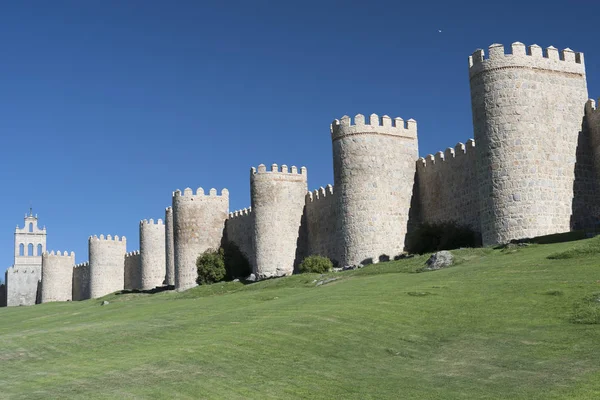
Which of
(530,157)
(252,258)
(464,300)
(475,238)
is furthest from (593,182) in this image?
(252,258)

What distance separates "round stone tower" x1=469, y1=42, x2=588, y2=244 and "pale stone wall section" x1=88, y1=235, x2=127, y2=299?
40.6m

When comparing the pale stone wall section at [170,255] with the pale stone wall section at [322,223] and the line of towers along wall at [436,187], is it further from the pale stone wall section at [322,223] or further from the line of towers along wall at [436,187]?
the pale stone wall section at [322,223]

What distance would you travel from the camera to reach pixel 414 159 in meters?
37.5

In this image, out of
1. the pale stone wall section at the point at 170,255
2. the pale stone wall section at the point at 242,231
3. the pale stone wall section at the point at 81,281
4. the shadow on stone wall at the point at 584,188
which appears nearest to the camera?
the shadow on stone wall at the point at 584,188


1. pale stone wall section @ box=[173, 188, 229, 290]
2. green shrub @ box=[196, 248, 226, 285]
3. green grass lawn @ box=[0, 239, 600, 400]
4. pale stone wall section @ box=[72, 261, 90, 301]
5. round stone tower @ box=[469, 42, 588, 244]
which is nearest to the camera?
green grass lawn @ box=[0, 239, 600, 400]

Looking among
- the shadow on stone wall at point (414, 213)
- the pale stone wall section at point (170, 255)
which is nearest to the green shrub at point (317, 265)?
the shadow on stone wall at point (414, 213)

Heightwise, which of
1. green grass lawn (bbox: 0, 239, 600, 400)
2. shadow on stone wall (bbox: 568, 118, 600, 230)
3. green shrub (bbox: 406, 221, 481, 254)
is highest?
shadow on stone wall (bbox: 568, 118, 600, 230)

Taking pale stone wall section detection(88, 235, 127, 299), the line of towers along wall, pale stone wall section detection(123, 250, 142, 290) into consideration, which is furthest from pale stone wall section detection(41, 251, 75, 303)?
the line of towers along wall

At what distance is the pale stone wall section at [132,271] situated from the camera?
61375 millimetres

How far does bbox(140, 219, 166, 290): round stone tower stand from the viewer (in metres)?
57.8

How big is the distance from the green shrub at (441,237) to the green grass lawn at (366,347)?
10.3 m

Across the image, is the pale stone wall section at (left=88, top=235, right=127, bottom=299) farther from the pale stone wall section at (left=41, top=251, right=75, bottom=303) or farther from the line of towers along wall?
the line of towers along wall

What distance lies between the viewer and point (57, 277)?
2776 inches

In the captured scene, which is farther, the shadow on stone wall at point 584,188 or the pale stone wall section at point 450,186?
the pale stone wall section at point 450,186
